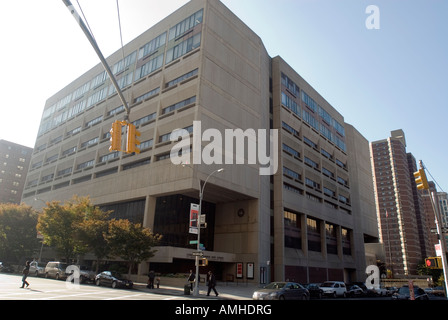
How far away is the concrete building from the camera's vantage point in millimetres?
122219

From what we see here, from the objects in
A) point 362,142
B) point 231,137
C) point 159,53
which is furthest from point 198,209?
point 362,142

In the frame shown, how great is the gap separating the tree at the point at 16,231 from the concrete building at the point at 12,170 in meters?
85.7

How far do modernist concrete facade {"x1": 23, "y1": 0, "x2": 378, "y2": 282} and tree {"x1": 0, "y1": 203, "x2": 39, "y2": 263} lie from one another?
9.34 m

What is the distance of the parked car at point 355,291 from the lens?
116 feet

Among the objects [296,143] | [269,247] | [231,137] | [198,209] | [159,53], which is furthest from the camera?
[296,143]

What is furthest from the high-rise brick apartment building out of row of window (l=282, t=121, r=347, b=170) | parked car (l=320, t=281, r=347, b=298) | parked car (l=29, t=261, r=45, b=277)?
parked car (l=29, t=261, r=45, b=277)

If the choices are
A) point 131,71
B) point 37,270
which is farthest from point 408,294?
point 131,71

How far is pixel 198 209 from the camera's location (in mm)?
29125

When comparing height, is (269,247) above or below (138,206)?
below

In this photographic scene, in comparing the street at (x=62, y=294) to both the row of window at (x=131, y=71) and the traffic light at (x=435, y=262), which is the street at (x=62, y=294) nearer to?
the traffic light at (x=435, y=262)

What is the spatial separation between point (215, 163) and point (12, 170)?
11908 centimetres

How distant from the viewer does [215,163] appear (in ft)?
134
